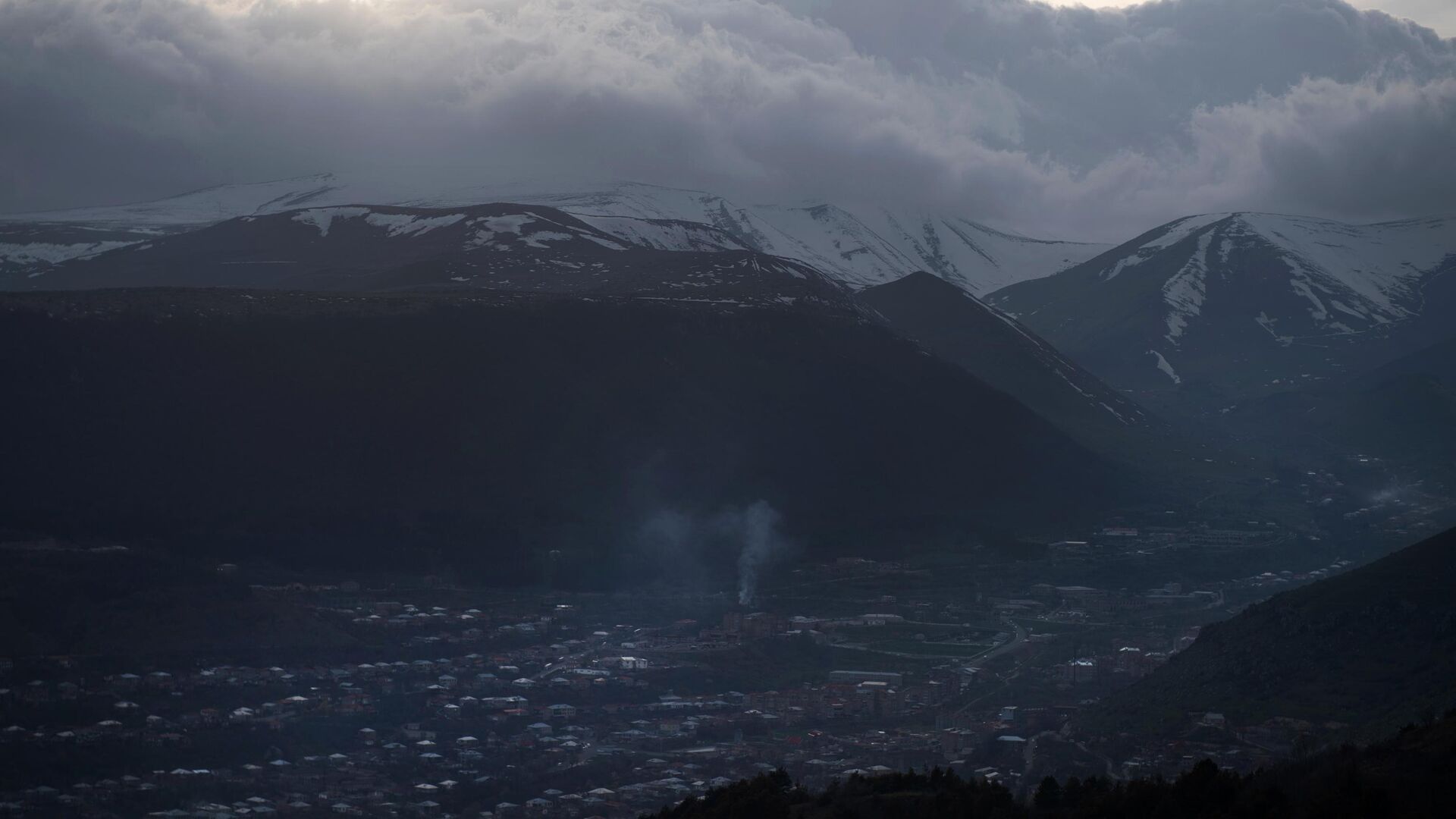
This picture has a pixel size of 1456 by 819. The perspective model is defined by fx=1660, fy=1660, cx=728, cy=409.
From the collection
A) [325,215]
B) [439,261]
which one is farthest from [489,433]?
[325,215]

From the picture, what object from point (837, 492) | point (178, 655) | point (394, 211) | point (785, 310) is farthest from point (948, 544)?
point (394, 211)

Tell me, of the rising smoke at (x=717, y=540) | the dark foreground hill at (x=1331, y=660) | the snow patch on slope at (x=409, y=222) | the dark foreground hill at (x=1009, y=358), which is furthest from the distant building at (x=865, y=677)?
the snow patch on slope at (x=409, y=222)

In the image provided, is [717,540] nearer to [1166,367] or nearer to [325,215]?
[325,215]

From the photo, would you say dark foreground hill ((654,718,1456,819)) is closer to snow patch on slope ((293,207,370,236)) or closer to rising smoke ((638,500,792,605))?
rising smoke ((638,500,792,605))

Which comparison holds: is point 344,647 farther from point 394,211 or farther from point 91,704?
point 394,211

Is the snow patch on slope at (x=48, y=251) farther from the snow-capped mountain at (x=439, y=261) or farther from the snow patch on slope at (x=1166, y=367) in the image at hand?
the snow patch on slope at (x=1166, y=367)

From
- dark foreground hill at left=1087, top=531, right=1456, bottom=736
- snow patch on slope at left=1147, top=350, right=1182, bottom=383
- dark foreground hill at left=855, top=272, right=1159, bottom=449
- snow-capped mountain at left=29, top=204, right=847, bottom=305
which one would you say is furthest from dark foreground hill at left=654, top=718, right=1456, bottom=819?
snow patch on slope at left=1147, top=350, right=1182, bottom=383
